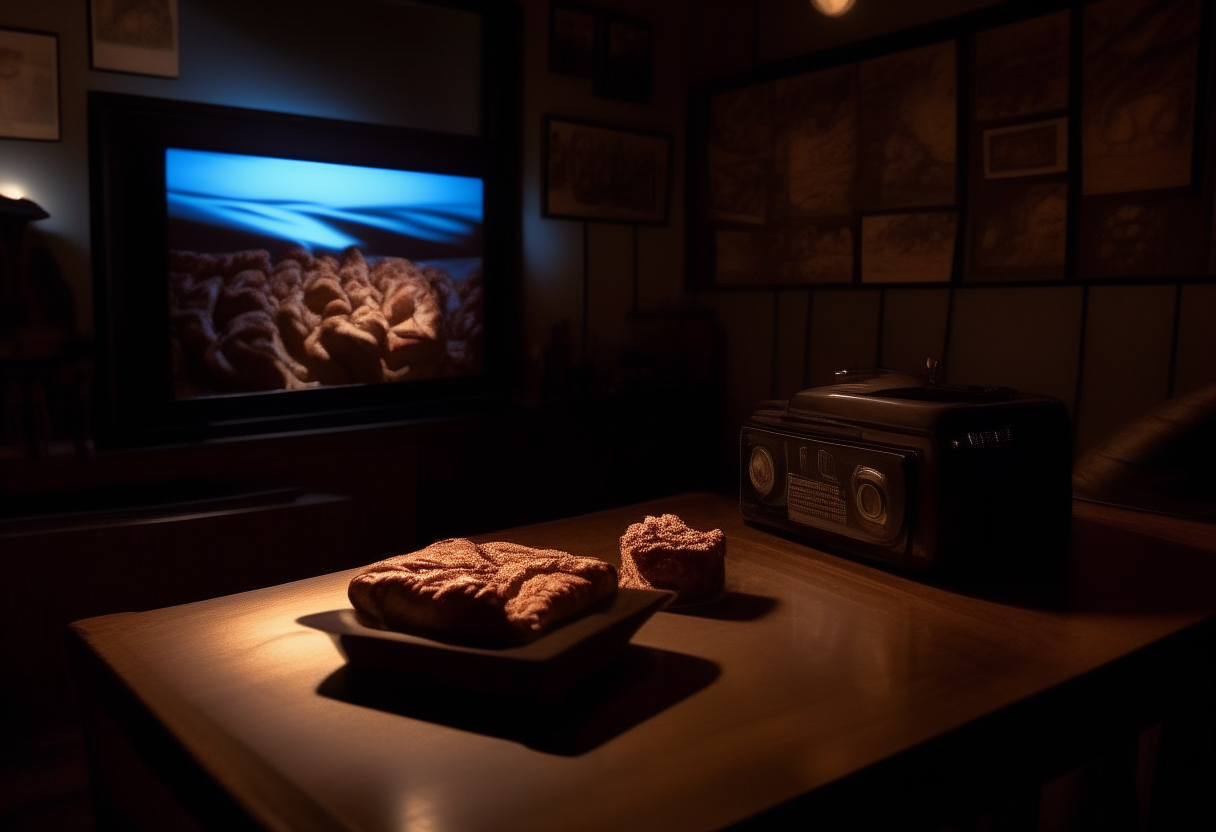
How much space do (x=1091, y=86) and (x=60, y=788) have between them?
3.05m

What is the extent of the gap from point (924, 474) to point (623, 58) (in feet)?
9.27

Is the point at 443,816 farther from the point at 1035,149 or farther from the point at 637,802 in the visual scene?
the point at 1035,149

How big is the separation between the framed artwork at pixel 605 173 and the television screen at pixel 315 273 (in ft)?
1.25

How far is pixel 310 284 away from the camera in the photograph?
2.68 meters

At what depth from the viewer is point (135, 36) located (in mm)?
2438

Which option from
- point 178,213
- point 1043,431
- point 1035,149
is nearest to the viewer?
point 1043,431

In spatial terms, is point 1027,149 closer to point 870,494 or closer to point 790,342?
point 790,342

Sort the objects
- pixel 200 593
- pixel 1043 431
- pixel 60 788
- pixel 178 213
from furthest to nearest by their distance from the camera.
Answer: pixel 178 213, pixel 200 593, pixel 60 788, pixel 1043 431

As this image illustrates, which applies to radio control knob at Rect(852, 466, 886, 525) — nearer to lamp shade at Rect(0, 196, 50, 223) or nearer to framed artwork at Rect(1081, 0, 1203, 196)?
framed artwork at Rect(1081, 0, 1203, 196)

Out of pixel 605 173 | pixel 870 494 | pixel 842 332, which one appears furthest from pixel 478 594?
pixel 605 173

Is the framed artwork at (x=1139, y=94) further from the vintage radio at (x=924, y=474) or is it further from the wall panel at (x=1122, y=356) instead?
the vintage radio at (x=924, y=474)

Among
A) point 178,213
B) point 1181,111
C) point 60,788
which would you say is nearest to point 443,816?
point 60,788

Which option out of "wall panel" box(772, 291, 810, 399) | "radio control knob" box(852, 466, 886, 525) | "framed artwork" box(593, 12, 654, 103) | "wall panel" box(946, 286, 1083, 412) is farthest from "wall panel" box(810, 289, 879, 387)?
"radio control knob" box(852, 466, 886, 525)

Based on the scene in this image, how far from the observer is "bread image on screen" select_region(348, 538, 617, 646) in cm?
80
